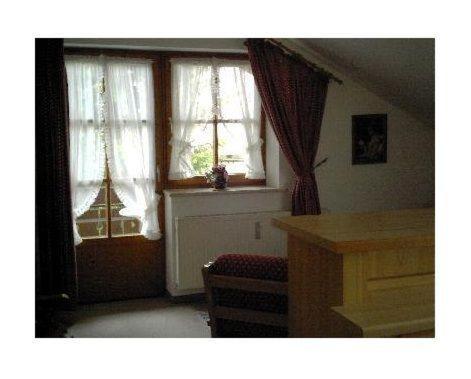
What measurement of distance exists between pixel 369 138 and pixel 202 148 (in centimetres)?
152

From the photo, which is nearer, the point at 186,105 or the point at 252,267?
the point at 252,267

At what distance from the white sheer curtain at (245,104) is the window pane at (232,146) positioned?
0.04 metres

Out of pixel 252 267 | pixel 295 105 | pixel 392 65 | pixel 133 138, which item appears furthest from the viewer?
pixel 295 105

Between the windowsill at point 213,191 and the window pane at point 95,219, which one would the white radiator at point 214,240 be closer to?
the windowsill at point 213,191

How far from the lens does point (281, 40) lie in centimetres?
459

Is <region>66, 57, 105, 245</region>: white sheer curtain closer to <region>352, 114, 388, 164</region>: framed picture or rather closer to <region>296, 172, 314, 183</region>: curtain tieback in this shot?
<region>296, 172, 314, 183</region>: curtain tieback

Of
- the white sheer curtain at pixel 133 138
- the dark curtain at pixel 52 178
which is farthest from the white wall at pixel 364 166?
the dark curtain at pixel 52 178

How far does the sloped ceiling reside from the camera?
3691 mm

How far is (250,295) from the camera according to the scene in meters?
2.51

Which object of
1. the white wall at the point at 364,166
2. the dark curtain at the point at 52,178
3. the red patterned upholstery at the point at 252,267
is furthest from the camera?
the white wall at the point at 364,166

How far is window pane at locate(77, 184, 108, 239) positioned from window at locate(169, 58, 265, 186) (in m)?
0.60

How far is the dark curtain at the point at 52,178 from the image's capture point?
12.7 ft

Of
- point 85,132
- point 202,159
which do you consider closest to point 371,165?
point 202,159

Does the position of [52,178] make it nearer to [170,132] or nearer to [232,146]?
[170,132]
